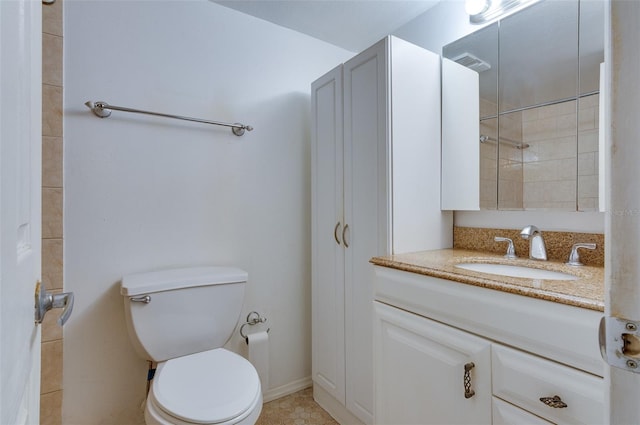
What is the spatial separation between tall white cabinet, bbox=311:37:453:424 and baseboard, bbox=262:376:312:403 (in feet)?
0.74

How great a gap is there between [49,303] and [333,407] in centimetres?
151

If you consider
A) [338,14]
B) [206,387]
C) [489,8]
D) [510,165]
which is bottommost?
[206,387]

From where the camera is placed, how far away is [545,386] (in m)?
0.78

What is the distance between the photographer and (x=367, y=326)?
1.45 m

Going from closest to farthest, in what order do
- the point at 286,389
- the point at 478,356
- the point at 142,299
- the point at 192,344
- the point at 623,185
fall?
the point at 623,185 < the point at 478,356 < the point at 142,299 < the point at 192,344 < the point at 286,389

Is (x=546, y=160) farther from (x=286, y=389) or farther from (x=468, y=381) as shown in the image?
(x=286, y=389)

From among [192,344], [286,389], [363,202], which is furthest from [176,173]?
[286,389]

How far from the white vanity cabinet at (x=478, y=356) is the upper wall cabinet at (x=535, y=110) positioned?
0.64 m

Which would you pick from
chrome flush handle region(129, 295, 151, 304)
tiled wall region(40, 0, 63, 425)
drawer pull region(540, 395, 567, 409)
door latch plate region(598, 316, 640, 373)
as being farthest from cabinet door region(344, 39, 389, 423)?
tiled wall region(40, 0, 63, 425)

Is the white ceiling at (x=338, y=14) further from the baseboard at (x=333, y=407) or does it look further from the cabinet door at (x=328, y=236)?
the baseboard at (x=333, y=407)

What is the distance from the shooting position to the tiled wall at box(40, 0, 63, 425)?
4.26ft

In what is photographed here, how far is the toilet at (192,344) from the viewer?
1029 millimetres

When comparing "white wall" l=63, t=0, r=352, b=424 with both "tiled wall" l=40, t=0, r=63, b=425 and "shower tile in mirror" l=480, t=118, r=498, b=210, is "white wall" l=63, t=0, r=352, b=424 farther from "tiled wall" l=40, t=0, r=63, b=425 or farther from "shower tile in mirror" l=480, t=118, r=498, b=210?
"shower tile in mirror" l=480, t=118, r=498, b=210
